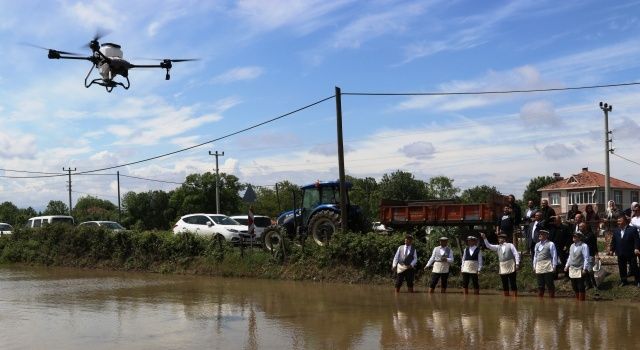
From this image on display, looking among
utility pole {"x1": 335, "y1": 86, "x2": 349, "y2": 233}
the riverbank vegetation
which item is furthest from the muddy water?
utility pole {"x1": 335, "y1": 86, "x2": 349, "y2": 233}

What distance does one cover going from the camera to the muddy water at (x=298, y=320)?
9.53m

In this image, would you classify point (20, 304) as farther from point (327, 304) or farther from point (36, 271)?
point (36, 271)

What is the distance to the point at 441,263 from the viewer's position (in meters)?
15.7

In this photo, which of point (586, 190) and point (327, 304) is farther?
point (586, 190)

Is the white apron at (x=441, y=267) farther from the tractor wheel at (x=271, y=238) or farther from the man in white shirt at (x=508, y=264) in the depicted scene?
the tractor wheel at (x=271, y=238)

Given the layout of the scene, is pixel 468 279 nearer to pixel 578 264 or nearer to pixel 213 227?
pixel 578 264

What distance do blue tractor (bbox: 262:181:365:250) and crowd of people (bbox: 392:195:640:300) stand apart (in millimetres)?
4473

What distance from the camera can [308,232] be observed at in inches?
807

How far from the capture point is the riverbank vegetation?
1669 centimetres

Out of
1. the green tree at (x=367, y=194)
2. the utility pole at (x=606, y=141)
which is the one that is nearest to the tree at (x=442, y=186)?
the green tree at (x=367, y=194)

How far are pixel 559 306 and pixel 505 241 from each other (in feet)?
7.81

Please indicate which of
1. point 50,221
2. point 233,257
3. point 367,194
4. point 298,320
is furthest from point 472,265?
point 367,194

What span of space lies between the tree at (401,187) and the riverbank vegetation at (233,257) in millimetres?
48884

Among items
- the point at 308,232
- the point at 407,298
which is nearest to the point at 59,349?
the point at 407,298
